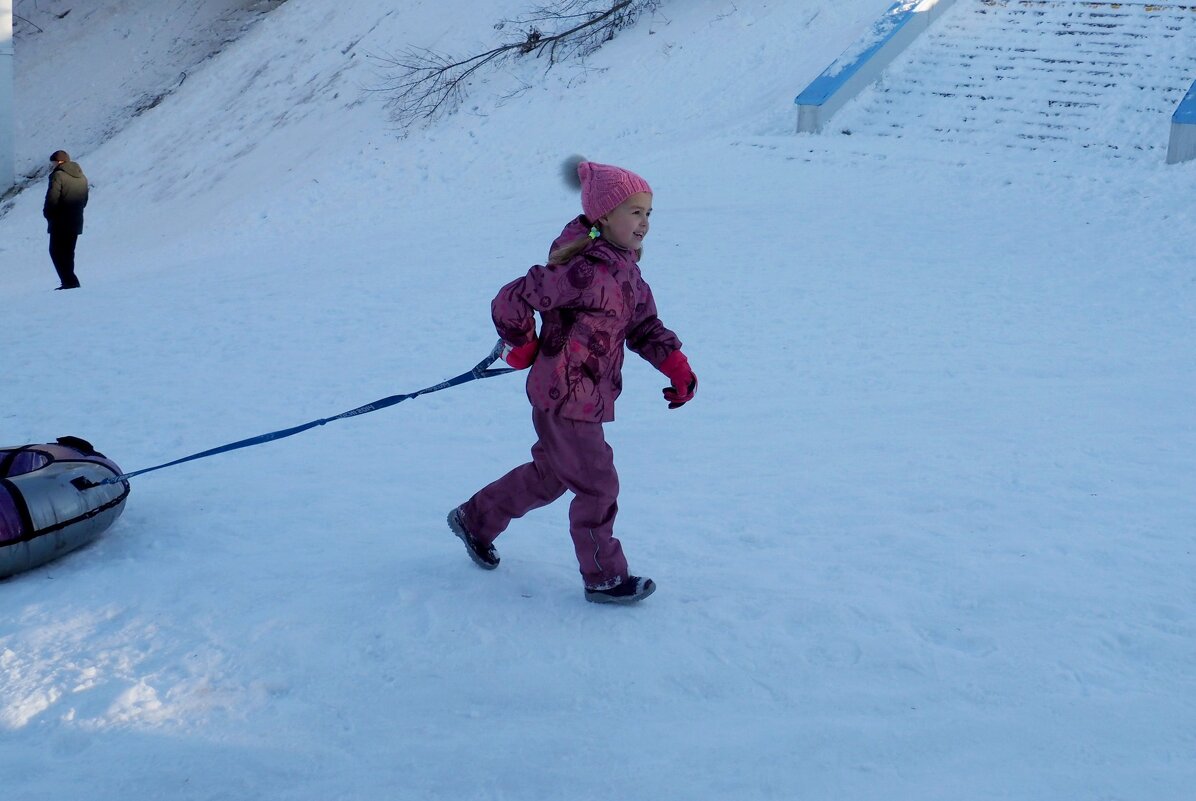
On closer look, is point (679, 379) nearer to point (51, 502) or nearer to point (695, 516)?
point (695, 516)

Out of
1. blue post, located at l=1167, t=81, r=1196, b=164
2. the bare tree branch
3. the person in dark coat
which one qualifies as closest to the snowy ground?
blue post, located at l=1167, t=81, r=1196, b=164

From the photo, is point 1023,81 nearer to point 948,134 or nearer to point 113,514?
point 948,134

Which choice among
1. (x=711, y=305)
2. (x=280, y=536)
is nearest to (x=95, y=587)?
(x=280, y=536)

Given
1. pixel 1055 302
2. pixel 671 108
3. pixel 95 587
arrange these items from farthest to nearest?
pixel 671 108 < pixel 1055 302 < pixel 95 587

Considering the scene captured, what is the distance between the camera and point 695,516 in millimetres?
4625

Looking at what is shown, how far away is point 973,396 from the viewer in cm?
601

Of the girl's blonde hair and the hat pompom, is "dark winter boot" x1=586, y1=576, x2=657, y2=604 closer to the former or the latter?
the girl's blonde hair

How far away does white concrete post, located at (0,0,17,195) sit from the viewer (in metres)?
17.9

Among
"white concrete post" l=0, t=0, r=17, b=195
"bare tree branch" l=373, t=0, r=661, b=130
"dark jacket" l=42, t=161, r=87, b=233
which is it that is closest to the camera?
"dark jacket" l=42, t=161, r=87, b=233

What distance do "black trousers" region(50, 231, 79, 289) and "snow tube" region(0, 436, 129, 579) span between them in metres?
7.69

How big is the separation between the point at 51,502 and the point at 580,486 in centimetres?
188

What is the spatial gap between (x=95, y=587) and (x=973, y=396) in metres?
4.25

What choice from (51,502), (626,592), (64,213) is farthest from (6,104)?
(626,592)

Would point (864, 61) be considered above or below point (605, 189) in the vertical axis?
below
